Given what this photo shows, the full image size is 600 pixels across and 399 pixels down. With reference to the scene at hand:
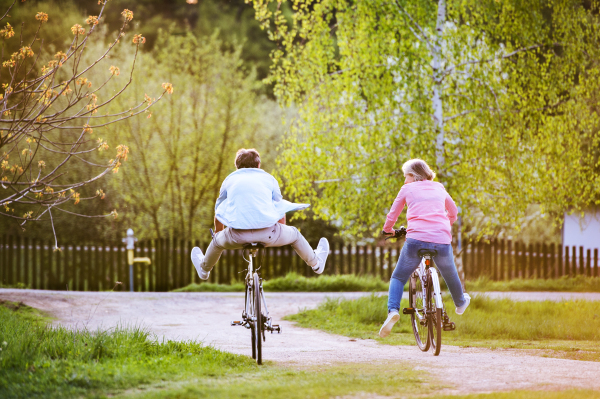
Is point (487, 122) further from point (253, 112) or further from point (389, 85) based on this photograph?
point (253, 112)

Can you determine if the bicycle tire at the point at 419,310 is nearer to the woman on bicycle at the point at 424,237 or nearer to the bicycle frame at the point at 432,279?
the bicycle frame at the point at 432,279

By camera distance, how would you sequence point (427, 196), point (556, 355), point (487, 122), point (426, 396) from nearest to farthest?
point (426, 396) < point (427, 196) < point (556, 355) < point (487, 122)

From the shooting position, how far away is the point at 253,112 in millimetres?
20016

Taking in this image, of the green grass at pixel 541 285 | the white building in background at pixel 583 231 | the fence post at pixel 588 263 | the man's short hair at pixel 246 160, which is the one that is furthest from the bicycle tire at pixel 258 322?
the white building in background at pixel 583 231

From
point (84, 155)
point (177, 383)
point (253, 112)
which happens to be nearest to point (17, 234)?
point (84, 155)

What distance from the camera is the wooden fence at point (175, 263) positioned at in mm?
17703

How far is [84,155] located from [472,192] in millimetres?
11385

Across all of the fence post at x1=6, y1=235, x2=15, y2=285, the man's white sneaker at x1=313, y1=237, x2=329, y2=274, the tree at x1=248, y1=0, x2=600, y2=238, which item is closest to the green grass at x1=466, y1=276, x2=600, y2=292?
the tree at x1=248, y1=0, x2=600, y2=238

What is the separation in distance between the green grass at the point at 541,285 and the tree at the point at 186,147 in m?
7.36

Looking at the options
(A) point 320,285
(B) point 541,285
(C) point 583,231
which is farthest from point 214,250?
(C) point 583,231

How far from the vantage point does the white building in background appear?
19.9 meters

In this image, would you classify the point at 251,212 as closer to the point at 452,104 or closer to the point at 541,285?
the point at 452,104

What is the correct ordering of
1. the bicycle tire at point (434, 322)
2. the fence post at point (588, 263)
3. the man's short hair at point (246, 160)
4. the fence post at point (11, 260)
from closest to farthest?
the man's short hair at point (246, 160)
the bicycle tire at point (434, 322)
the fence post at point (11, 260)
the fence post at point (588, 263)

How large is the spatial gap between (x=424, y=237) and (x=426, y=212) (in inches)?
9.7
